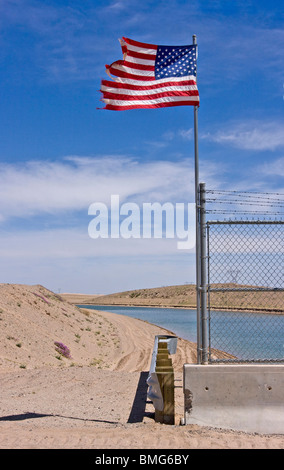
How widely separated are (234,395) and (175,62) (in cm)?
595

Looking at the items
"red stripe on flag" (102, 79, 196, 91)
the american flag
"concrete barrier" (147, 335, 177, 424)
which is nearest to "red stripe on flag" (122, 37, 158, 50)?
the american flag

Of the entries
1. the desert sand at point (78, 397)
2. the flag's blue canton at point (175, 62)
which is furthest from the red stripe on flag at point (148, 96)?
the desert sand at point (78, 397)

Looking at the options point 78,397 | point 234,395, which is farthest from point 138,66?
point 78,397

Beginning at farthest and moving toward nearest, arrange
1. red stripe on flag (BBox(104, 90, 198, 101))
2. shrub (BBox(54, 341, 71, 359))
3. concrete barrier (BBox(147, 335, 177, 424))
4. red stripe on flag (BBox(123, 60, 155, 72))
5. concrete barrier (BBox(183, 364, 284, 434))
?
shrub (BBox(54, 341, 71, 359)) → red stripe on flag (BBox(123, 60, 155, 72)) → red stripe on flag (BBox(104, 90, 198, 101)) → concrete barrier (BBox(147, 335, 177, 424)) → concrete barrier (BBox(183, 364, 284, 434))

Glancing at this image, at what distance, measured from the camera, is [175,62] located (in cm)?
883

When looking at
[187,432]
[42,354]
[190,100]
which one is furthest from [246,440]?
[42,354]

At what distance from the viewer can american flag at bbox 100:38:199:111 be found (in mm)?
8711

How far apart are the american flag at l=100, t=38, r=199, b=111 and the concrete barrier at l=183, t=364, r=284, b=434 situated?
4.71 m

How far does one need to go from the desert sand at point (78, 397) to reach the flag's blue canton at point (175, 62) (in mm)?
6152

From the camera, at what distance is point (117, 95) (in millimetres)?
8812

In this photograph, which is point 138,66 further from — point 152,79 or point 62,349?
point 62,349

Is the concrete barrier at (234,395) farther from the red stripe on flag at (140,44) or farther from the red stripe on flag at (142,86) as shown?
the red stripe on flag at (140,44)

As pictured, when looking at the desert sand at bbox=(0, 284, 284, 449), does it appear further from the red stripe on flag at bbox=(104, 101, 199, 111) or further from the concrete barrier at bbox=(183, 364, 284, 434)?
the red stripe on flag at bbox=(104, 101, 199, 111)

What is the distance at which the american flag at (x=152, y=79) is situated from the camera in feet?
28.6
